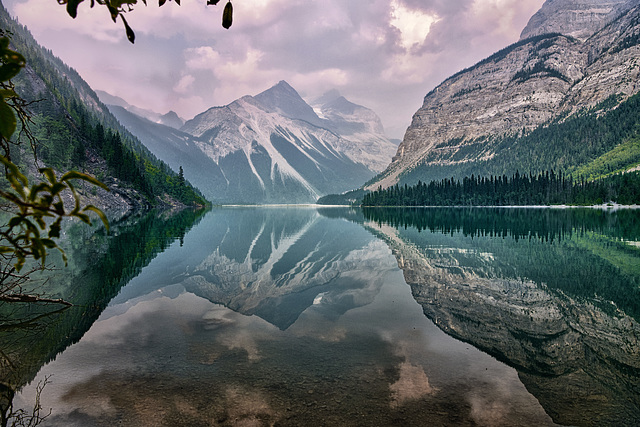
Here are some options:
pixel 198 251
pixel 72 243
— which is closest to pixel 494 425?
pixel 198 251

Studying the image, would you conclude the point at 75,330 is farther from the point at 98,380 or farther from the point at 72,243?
the point at 72,243

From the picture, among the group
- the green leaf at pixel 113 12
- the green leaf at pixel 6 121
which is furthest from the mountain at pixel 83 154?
the green leaf at pixel 6 121

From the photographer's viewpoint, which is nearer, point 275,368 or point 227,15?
point 227,15

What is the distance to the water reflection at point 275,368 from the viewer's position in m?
6.00

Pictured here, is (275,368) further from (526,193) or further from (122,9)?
(526,193)

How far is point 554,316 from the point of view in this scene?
11312 millimetres

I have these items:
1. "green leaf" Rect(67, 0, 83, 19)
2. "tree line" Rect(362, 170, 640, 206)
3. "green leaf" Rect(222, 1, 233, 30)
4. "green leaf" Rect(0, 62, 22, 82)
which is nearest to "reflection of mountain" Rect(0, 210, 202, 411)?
"green leaf" Rect(0, 62, 22, 82)

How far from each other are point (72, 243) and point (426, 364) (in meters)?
27.3

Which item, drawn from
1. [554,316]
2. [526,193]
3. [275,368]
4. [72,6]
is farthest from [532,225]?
[526,193]

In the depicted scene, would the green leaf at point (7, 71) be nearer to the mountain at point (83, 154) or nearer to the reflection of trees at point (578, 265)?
the reflection of trees at point (578, 265)

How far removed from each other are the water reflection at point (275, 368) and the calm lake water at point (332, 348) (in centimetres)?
4

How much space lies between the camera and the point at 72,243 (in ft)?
84.4

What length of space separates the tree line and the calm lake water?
14378 cm

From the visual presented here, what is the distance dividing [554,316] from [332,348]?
768 centimetres
